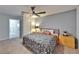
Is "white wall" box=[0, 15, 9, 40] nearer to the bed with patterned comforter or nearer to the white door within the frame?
the white door

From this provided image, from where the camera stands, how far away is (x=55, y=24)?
1676 millimetres

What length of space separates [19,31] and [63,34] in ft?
2.70

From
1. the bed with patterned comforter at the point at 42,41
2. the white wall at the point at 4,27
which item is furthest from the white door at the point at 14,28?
the bed with patterned comforter at the point at 42,41

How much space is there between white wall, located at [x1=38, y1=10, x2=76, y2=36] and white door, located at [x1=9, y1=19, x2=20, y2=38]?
426 mm

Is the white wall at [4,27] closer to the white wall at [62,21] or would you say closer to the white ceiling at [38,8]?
the white ceiling at [38,8]

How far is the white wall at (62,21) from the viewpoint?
1.64 meters

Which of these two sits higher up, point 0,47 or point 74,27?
point 74,27

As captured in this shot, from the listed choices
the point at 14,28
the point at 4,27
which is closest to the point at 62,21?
the point at 14,28

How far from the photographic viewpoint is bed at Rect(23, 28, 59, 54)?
1.68 meters

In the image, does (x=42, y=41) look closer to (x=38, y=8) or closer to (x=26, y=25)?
(x=26, y=25)

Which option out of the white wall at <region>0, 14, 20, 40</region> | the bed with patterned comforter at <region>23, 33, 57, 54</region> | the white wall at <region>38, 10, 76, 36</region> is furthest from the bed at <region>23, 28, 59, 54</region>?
the white wall at <region>0, 14, 20, 40</region>

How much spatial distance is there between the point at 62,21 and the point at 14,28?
2.88 feet
